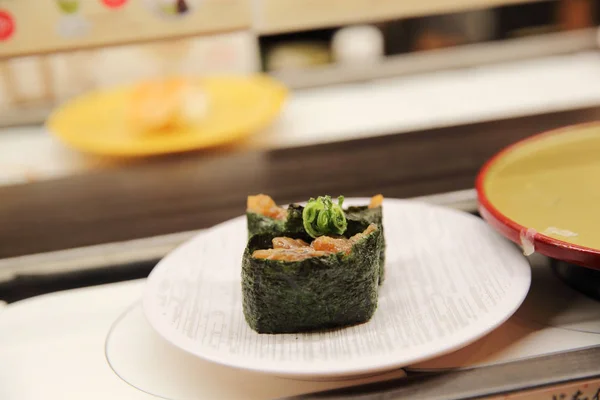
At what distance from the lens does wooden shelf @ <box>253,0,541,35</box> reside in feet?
4.28

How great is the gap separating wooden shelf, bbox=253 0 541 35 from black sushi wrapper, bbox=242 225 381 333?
0.64 m

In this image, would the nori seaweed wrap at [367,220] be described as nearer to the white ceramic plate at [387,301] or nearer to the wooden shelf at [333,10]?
the white ceramic plate at [387,301]

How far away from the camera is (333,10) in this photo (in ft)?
4.56

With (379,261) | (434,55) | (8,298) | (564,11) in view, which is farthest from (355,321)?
(564,11)

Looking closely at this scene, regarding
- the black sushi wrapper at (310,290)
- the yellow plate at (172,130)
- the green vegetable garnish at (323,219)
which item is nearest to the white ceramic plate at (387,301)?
the black sushi wrapper at (310,290)

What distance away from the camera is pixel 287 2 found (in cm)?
132

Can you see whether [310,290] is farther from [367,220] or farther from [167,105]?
[167,105]

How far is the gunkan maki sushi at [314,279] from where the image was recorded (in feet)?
Result: 2.64

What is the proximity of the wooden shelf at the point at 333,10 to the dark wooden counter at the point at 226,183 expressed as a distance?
0.90ft

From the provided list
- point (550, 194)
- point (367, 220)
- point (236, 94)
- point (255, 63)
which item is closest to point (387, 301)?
point (367, 220)

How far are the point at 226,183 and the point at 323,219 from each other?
1.56ft

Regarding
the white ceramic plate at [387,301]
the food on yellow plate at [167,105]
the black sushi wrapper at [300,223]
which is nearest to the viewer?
the white ceramic plate at [387,301]

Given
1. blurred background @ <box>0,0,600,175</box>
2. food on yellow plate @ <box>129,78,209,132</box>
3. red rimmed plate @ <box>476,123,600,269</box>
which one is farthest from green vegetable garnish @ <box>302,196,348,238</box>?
food on yellow plate @ <box>129,78,209,132</box>

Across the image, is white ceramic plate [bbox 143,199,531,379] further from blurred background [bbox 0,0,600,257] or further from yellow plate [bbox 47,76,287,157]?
yellow plate [bbox 47,76,287,157]
